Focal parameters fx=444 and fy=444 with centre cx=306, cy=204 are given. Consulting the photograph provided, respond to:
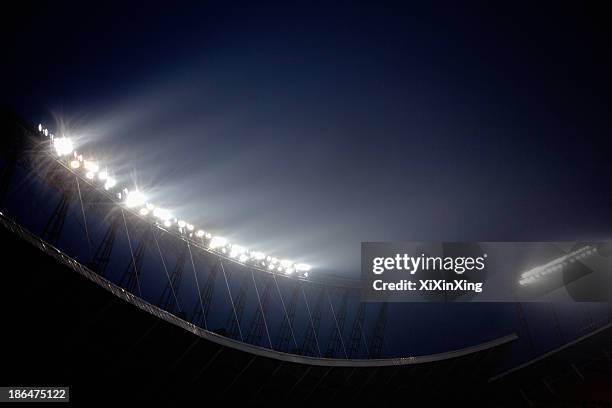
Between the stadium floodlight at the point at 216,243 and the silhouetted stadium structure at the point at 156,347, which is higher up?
the stadium floodlight at the point at 216,243

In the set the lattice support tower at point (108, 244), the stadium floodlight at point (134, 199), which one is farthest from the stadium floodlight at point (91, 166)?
the lattice support tower at point (108, 244)

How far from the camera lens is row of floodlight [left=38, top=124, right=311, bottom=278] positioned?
2458 cm

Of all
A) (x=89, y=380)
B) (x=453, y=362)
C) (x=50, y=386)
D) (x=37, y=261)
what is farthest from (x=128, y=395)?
(x=453, y=362)

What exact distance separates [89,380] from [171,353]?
134 inches

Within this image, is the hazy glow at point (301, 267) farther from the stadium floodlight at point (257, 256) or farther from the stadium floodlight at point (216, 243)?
the stadium floodlight at point (216, 243)

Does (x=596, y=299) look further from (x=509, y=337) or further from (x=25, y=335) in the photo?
(x=25, y=335)

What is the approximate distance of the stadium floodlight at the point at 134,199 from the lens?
93.6 ft

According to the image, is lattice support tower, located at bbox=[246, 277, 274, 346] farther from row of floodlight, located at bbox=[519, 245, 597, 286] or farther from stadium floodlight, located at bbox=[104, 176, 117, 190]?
row of floodlight, located at bbox=[519, 245, 597, 286]

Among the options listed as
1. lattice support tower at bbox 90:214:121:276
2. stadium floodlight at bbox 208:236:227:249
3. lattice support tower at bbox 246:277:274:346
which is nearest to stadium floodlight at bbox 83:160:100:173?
lattice support tower at bbox 90:214:121:276

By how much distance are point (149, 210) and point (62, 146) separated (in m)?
7.31

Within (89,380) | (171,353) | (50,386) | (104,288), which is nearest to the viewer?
(104,288)

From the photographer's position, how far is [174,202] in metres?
52.7

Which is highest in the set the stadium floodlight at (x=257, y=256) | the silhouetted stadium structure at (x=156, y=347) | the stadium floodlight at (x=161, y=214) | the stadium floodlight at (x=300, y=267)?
the stadium floodlight at (x=300, y=267)

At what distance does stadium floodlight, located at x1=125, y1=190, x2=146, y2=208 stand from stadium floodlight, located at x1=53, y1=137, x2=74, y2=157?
487cm
